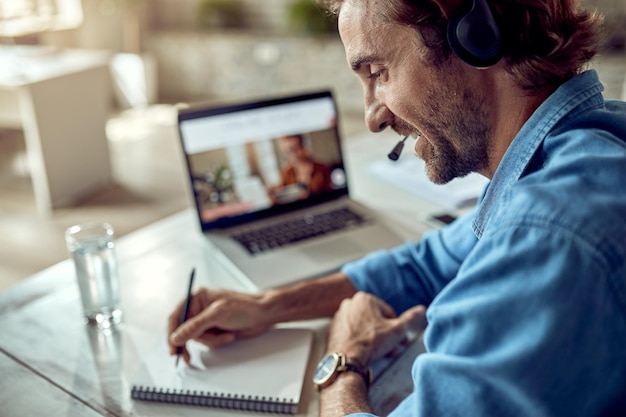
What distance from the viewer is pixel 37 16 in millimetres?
5133

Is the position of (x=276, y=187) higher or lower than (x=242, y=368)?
higher

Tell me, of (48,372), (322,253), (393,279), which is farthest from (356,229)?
(48,372)

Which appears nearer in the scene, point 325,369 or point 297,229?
point 325,369

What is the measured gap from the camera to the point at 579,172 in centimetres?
61

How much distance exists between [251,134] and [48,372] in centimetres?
69

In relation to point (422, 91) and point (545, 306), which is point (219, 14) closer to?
point (422, 91)

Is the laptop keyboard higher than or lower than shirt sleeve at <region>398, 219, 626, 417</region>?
lower

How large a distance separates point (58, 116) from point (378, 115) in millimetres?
2947

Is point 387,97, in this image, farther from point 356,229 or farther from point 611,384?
point 356,229

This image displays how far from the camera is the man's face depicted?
0.74 m

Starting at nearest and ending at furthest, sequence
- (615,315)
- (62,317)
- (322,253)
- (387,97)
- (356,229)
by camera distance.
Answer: (615,315) → (387,97) → (62,317) → (322,253) → (356,229)

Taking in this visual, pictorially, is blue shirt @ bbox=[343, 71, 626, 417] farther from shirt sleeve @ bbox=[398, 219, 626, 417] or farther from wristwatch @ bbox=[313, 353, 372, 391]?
wristwatch @ bbox=[313, 353, 372, 391]

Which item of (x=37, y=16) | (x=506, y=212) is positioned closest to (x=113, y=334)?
(x=506, y=212)

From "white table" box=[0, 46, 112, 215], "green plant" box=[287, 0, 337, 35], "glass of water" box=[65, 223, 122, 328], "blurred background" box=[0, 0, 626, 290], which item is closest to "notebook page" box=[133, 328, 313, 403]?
"glass of water" box=[65, 223, 122, 328]
